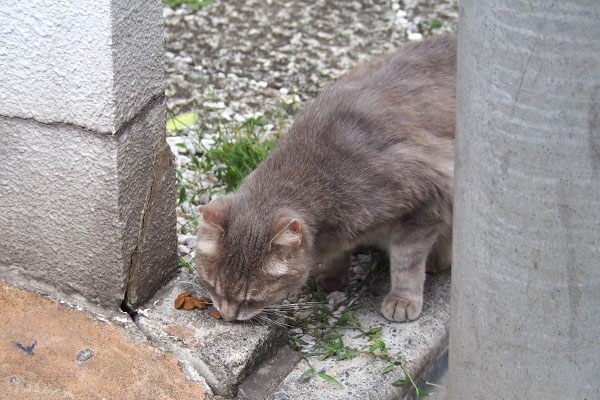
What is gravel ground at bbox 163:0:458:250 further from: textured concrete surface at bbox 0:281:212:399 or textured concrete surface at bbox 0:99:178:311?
textured concrete surface at bbox 0:281:212:399

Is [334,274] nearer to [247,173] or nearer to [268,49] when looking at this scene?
[247,173]

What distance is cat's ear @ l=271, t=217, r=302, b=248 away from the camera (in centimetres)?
256

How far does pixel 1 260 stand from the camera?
2.75m

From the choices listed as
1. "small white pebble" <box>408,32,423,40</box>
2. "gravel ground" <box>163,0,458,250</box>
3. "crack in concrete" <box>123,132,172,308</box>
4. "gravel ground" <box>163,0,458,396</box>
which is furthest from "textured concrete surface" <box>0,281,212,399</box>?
"small white pebble" <box>408,32,423,40</box>

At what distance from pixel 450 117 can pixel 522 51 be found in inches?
59.8

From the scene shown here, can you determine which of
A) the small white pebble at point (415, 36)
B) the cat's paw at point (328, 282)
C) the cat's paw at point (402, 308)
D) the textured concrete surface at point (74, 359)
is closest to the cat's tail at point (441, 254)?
the cat's paw at point (402, 308)

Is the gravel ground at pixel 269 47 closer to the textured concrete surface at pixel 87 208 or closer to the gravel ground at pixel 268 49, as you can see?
the gravel ground at pixel 268 49

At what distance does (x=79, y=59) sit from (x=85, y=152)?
0.30 m

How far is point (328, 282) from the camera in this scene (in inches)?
129

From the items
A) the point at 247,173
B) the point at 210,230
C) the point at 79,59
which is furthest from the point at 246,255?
the point at 247,173

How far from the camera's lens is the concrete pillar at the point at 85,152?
229 centimetres

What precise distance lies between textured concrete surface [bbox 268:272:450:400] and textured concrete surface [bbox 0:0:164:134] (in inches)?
41.4

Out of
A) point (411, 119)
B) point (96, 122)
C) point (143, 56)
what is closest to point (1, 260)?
point (96, 122)

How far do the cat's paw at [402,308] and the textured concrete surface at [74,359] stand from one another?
0.83m
